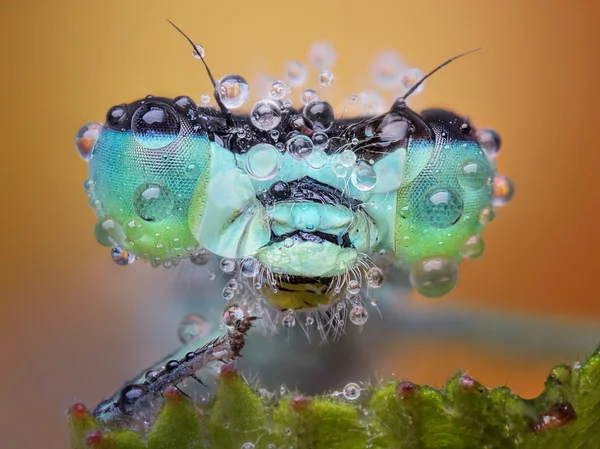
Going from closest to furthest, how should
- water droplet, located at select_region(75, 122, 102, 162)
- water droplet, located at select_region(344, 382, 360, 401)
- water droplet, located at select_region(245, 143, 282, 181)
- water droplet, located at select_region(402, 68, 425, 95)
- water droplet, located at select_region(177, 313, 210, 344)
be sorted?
water droplet, located at select_region(344, 382, 360, 401) < water droplet, located at select_region(245, 143, 282, 181) < water droplet, located at select_region(75, 122, 102, 162) < water droplet, located at select_region(402, 68, 425, 95) < water droplet, located at select_region(177, 313, 210, 344)

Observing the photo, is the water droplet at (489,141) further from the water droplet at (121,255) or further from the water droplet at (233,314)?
the water droplet at (121,255)

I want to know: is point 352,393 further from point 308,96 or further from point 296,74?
point 296,74

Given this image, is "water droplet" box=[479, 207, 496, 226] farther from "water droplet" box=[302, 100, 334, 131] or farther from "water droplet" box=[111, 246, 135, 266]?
"water droplet" box=[111, 246, 135, 266]

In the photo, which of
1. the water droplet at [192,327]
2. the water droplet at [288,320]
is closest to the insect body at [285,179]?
the water droplet at [288,320]

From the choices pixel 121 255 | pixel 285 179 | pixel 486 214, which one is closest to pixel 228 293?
pixel 121 255

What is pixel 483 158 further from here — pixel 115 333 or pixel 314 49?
pixel 115 333

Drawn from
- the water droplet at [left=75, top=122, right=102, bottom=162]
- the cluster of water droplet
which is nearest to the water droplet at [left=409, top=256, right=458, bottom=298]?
the cluster of water droplet
